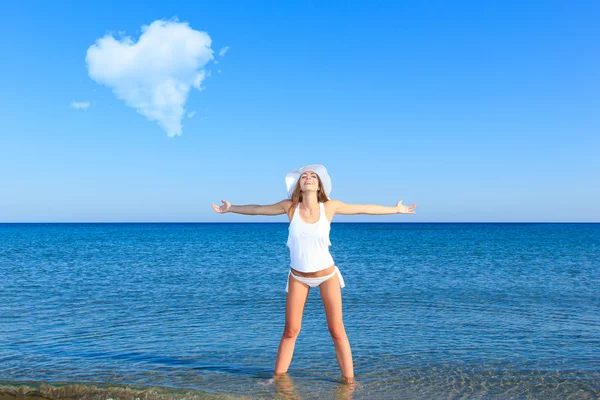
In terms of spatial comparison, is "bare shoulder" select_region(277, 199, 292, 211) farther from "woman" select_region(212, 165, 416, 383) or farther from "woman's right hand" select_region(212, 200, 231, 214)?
"woman's right hand" select_region(212, 200, 231, 214)

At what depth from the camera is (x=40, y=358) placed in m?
8.64

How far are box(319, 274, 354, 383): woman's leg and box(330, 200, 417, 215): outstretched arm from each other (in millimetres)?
878

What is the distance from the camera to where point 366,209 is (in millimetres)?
6977

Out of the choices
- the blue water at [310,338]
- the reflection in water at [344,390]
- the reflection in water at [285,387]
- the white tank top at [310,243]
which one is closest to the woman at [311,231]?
the white tank top at [310,243]

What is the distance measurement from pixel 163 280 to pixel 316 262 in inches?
608

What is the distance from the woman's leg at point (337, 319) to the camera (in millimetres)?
6986

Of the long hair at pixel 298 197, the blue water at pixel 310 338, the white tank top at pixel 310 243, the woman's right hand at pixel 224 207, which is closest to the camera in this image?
the white tank top at pixel 310 243

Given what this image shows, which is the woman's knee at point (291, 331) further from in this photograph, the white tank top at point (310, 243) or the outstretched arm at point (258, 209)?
the outstretched arm at point (258, 209)

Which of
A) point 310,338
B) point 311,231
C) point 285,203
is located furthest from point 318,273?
point 310,338

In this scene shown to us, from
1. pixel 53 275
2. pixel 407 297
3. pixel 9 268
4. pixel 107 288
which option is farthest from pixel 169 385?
pixel 9 268

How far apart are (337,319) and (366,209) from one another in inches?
60.7

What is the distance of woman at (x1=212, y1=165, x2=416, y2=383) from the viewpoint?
6.80 meters

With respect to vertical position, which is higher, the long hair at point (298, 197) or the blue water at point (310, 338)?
the long hair at point (298, 197)


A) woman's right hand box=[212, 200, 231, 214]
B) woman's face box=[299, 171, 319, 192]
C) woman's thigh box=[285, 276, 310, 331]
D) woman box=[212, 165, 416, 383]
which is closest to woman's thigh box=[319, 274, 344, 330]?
woman box=[212, 165, 416, 383]
